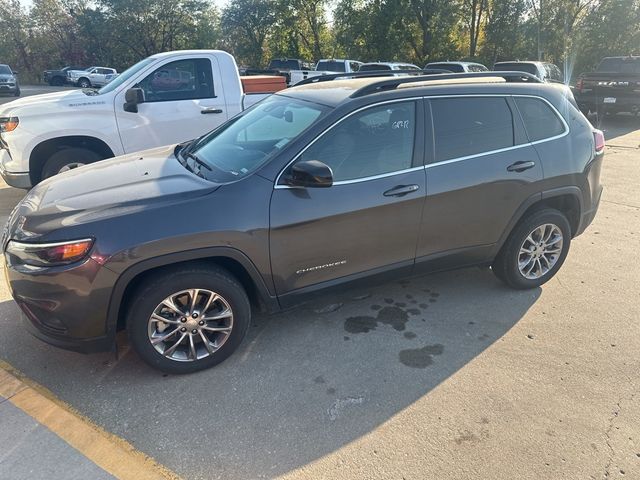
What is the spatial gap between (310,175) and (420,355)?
1.42 m

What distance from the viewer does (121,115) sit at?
18.9 feet

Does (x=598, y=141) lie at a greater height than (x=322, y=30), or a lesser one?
lesser

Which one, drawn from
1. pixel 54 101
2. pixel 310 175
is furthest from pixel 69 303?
pixel 54 101

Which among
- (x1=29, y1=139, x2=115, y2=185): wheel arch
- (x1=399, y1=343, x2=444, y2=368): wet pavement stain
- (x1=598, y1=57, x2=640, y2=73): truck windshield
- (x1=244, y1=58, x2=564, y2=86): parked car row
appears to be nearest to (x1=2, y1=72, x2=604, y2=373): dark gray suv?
(x1=399, y1=343, x2=444, y2=368): wet pavement stain

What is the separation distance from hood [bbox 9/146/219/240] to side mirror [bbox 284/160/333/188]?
0.47 meters

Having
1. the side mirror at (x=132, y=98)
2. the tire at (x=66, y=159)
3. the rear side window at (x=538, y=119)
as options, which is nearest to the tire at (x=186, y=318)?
the rear side window at (x=538, y=119)

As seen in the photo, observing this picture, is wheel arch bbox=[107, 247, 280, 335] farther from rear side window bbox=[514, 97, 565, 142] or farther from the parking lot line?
rear side window bbox=[514, 97, 565, 142]

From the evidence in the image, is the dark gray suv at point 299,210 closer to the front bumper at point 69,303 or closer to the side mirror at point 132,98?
the front bumper at point 69,303

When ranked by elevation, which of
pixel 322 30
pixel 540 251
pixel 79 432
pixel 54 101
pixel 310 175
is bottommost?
pixel 79 432

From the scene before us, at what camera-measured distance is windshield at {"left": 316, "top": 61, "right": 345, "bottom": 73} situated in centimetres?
1961

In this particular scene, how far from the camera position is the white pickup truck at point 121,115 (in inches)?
215

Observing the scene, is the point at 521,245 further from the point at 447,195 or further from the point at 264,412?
the point at 264,412

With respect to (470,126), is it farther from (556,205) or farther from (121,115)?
(121,115)

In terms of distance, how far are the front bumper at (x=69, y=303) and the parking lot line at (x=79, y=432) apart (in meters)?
0.32
